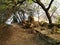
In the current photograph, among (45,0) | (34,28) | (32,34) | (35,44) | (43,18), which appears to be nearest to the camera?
(35,44)

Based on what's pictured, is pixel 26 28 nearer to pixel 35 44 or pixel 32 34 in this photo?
pixel 32 34

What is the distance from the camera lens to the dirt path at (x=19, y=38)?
5770mm

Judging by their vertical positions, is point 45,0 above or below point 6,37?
above

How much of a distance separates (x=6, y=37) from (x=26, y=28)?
1.56 m

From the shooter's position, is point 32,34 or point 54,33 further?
point 32,34

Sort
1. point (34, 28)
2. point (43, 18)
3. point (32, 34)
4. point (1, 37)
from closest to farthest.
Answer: point (1, 37) < point (32, 34) < point (34, 28) < point (43, 18)

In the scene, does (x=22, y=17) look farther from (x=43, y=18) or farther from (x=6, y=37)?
(x=6, y=37)

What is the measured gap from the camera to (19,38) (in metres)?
6.34

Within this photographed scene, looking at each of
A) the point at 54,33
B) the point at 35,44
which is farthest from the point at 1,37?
the point at 54,33

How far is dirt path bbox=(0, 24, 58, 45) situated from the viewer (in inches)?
227

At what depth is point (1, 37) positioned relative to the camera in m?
6.20

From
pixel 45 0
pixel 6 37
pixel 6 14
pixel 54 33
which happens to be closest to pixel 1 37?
pixel 6 37

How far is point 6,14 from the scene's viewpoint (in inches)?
229

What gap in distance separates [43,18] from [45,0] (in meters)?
1.32
